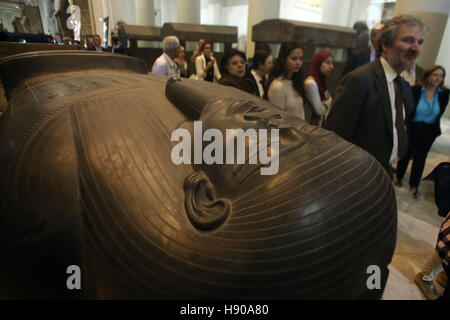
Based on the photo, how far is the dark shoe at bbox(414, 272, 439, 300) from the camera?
1.93m

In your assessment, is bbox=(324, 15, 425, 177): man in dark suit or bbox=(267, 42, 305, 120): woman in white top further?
bbox=(267, 42, 305, 120): woman in white top

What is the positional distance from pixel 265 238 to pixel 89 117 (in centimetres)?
109

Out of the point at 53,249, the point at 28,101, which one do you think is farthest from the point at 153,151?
the point at 28,101

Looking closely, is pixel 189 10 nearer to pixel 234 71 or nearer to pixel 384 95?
pixel 234 71

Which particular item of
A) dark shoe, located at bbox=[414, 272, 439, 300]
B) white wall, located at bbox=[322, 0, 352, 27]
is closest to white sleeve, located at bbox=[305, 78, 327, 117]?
dark shoe, located at bbox=[414, 272, 439, 300]

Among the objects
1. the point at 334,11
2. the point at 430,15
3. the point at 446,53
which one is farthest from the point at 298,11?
the point at 430,15

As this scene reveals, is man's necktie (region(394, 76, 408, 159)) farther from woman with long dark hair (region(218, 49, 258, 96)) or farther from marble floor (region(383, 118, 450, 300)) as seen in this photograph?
woman with long dark hair (region(218, 49, 258, 96))

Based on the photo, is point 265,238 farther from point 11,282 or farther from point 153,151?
point 11,282

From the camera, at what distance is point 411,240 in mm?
2566

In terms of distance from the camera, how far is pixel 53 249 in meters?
1.03

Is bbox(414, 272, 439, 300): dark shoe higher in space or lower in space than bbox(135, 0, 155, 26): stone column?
lower

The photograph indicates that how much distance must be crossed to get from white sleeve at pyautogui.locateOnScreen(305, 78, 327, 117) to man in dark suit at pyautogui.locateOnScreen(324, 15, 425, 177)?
25.2 inches

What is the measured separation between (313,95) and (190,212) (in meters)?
2.29

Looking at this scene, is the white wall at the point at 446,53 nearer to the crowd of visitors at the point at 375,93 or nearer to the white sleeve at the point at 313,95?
the crowd of visitors at the point at 375,93
